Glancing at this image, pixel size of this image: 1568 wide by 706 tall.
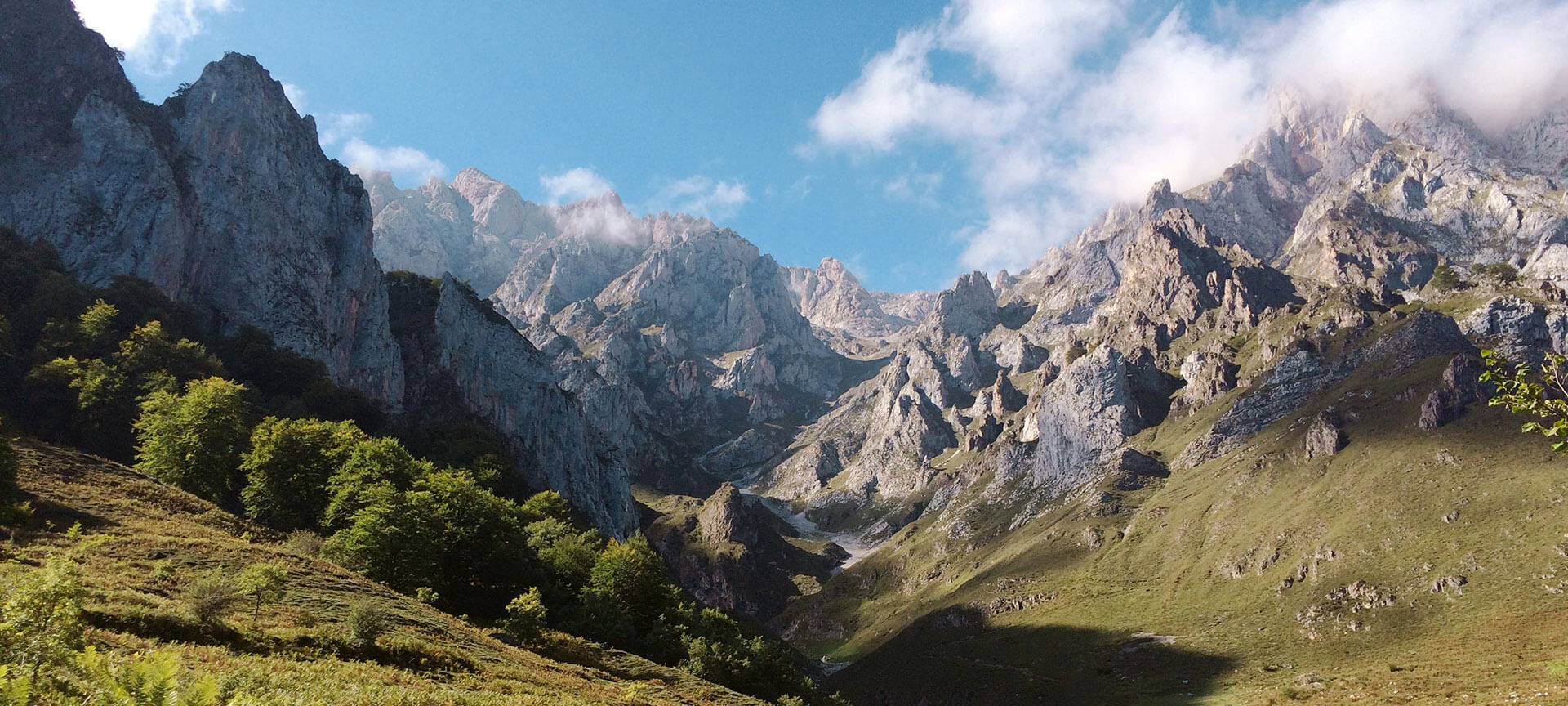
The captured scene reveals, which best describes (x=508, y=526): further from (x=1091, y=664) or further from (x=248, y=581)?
(x=1091, y=664)

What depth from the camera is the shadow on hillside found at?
14612 centimetres

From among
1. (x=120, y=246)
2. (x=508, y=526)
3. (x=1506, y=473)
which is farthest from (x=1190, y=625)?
(x=120, y=246)

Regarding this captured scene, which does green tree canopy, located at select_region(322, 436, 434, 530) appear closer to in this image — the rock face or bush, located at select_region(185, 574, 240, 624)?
bush, located at select_region(185, 574, 240, 624)

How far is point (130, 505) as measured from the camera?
158 ft

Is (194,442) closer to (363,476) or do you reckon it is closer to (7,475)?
(363,476)

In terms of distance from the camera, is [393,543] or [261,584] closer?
Result: [261,584]

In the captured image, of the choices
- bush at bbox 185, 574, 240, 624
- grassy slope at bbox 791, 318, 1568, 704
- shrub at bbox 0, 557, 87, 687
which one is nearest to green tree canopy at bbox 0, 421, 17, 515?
bush at bbox 185, 574, 240, 624

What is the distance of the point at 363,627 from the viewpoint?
105 ft

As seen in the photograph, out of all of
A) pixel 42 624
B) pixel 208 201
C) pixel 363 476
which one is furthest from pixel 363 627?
pixel 208 201

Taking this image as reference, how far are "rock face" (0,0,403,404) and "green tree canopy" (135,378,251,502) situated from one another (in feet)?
277

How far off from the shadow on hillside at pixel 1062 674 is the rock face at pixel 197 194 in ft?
480

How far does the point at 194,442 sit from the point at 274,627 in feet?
150

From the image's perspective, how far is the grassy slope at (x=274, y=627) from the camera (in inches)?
989

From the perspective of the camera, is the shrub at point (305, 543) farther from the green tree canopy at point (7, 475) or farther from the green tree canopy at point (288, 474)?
the green tree canopy at point (7, 475)
